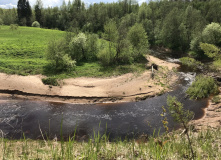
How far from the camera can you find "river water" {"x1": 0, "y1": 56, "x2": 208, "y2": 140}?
1531 centimetres

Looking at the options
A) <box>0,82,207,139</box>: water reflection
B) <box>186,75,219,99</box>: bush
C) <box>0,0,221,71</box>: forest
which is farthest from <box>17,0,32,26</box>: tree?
<box>186,75,219,99</box>: bush

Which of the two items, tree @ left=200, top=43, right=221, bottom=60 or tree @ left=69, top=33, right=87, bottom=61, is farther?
tree @ left=69, top=33, right=87, bottom=61

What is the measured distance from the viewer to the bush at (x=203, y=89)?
72.8 ft

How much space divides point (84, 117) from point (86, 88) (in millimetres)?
6583

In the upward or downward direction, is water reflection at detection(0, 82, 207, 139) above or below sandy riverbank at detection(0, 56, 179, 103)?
below

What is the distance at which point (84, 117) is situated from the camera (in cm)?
1809

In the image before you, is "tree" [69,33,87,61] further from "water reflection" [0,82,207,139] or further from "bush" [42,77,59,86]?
"water reflection" [0,82,207,139]

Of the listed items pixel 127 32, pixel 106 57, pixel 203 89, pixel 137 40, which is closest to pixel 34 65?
pixel 106 57

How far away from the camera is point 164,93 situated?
78.6 ft

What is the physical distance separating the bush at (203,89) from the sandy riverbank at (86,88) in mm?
3707

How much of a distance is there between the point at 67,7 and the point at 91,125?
85430mm

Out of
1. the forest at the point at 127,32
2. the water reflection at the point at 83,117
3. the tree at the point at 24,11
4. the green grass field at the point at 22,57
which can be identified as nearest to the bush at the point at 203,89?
the water reflection at the point at 83,117

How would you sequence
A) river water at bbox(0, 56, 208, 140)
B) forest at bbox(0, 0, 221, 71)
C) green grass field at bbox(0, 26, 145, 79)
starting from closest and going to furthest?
river water at bbox(0, 56, 208, 140) < green grass field at bbox(0, 26, 145, 79) < forest at bbox(0, 0, 221, 71)

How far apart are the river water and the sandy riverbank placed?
1.32 meters
